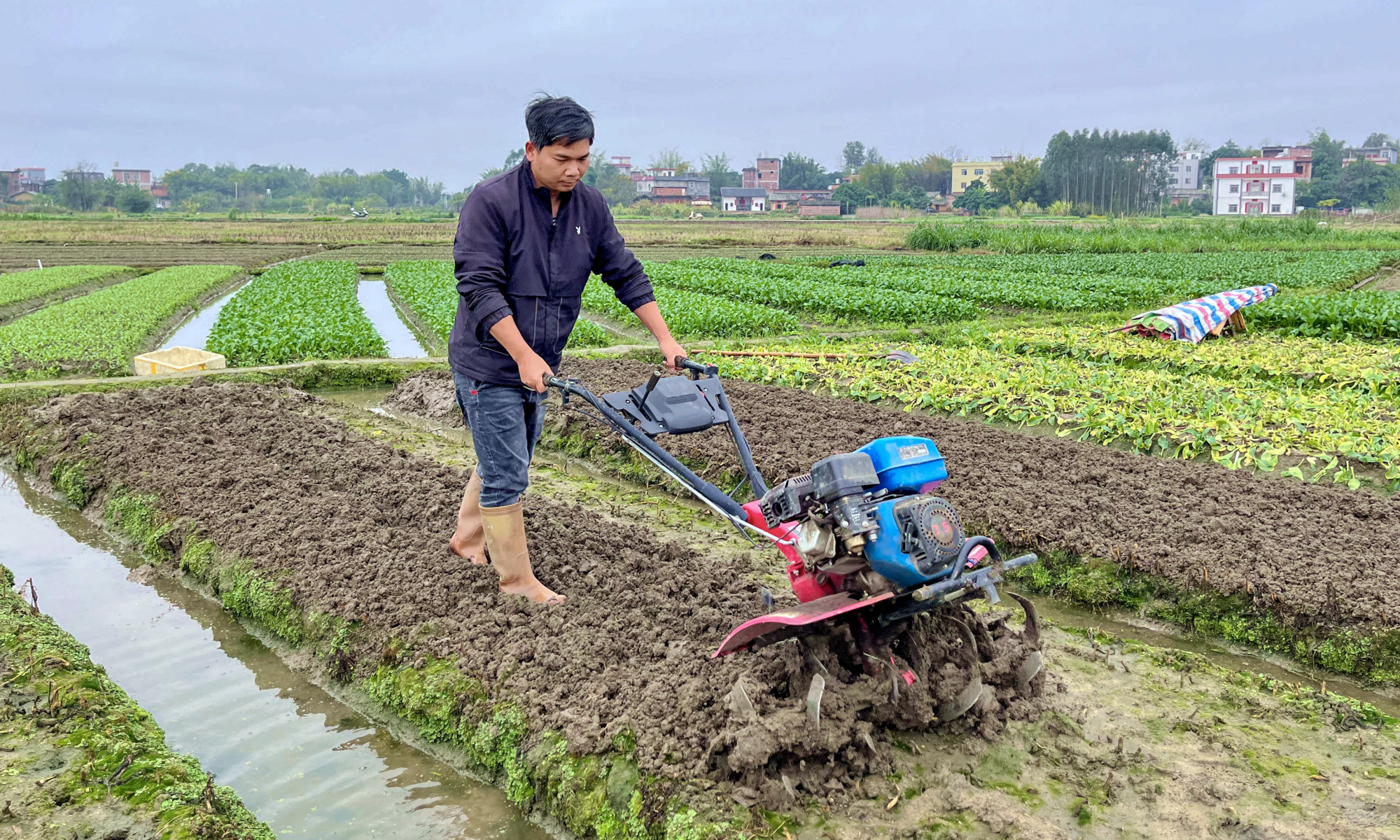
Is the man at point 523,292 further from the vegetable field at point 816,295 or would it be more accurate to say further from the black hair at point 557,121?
the vegetable field at point 816,295

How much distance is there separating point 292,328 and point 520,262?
1132cm

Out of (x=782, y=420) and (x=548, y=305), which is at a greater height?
(x=548, y=305)

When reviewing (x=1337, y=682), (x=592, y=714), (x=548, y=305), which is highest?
(x=548, y=305)

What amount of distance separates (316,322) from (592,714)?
12.7 metres

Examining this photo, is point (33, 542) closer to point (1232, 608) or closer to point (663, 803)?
point (663, 803)

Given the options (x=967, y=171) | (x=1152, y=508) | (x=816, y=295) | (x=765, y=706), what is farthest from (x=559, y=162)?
(x=967, y=171)

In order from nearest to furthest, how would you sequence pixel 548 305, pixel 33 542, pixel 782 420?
1. pixel 548 305
2. pixel 33 542
3. pixel 782 420

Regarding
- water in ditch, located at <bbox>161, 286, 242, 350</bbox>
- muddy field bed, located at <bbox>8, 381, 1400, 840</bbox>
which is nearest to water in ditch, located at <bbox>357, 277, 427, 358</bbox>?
water in ditch, located at <bbox>161, 286, 242, 350</bbox>

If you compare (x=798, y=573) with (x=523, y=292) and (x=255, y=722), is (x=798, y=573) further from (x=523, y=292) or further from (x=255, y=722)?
(x=255, y=722)

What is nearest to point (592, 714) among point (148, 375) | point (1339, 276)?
point (148, 375)

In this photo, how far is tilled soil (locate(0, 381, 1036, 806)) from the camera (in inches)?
127

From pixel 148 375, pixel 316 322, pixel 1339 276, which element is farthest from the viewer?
pixel 1339 276

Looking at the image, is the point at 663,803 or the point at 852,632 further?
the point at 852,632

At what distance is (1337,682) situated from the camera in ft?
14.0
